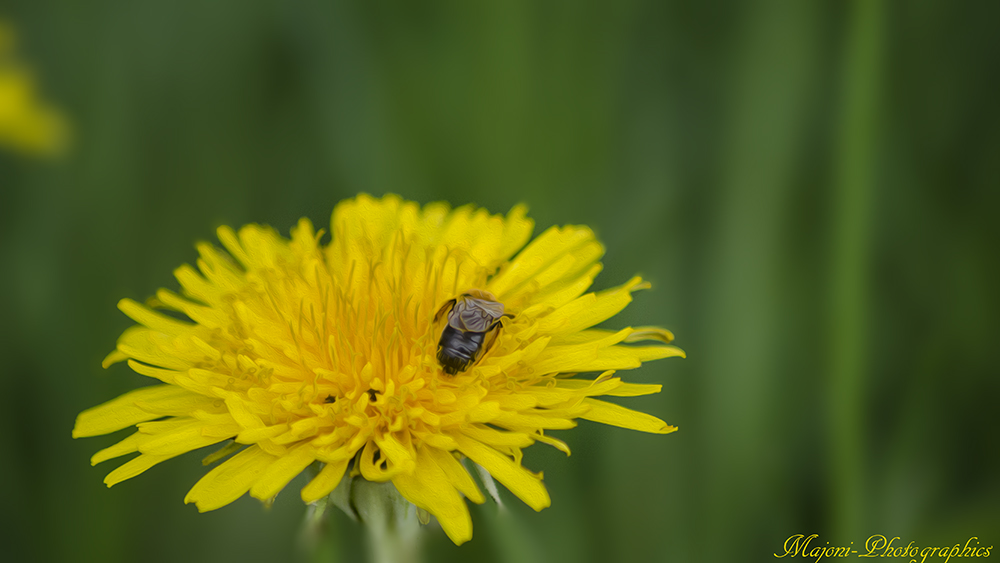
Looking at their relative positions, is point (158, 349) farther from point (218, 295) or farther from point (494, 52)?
point (494, 52)

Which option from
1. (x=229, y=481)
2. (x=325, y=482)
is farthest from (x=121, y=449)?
(x=325, y=482)

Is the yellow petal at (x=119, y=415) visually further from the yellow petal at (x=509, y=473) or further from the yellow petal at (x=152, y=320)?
the yellow petal at (x=509, y=473)

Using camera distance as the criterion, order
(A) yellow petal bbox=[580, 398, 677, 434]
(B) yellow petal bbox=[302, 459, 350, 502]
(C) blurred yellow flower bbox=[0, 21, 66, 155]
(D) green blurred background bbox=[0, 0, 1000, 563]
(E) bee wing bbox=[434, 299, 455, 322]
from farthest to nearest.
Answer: (C) blurred yellow flower bbox=[0, 21, 66, 155]
(D) green blurred background bbox=[0, 0, 1000, 563]
(E) bee wing bbox=[434, 299, 455, 322]
(A) yellow petal bbox=[580, 398, 677, 434]
(B) yellow petal bbox=[302, 459, 350, 502]

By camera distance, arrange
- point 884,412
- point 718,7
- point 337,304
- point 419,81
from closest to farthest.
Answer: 1. point 337,304
2. point 884,412
3. point 718,7
4. point 419,81

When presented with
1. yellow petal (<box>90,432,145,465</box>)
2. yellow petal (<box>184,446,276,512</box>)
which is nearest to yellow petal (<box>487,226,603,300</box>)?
yellow petal (<box>184,446,276,512</box>)

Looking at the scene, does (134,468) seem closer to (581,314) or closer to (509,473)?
(509,473)

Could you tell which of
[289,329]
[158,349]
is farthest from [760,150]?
[158,349]

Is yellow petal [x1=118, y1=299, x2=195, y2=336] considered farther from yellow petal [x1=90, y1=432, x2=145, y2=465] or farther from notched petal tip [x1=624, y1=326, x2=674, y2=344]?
notched petal tip [x1=624, y1=326, x2=674, y2=344]
